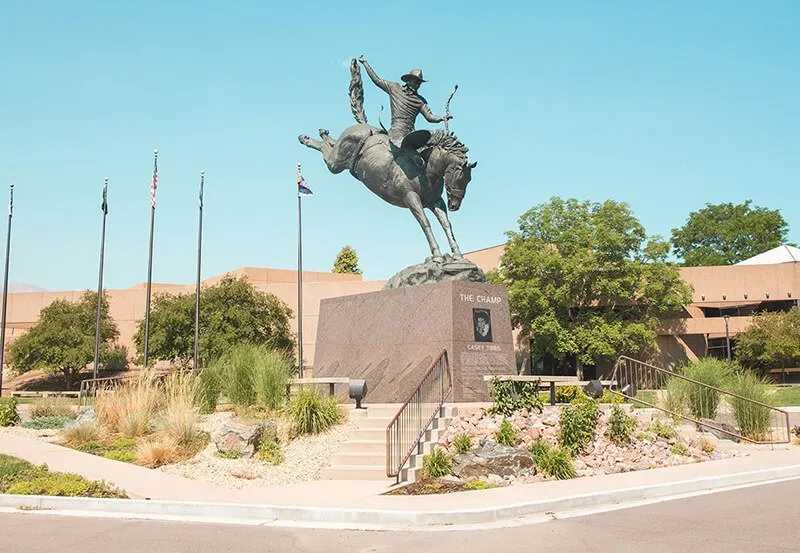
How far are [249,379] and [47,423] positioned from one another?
6.31 m

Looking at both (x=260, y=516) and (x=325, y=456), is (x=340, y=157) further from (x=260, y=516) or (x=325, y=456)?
(x=260, y=516)

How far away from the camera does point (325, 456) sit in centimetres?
1181

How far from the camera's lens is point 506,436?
11.5m

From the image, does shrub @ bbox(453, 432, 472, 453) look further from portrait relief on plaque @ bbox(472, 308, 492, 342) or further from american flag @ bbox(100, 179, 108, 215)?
american flag @ bbox(100, 179, 108, 215)

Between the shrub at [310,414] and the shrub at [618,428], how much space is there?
15.6 feet

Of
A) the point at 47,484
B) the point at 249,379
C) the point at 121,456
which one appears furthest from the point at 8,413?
the point at 47,484

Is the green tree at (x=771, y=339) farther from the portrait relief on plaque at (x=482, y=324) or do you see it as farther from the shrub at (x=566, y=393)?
the portrait relief on plaque at (x=482, y=324)

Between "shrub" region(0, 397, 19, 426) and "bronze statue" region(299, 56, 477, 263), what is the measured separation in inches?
407

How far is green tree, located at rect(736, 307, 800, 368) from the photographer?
4241 centimetres

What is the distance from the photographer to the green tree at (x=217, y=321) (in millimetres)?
42531

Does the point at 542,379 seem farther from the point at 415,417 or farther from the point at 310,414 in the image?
the point at 310,414

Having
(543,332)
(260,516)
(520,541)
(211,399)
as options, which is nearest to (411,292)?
(211,399)

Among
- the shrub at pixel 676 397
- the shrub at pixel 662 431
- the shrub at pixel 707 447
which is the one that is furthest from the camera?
the shrub at pixel 676 397

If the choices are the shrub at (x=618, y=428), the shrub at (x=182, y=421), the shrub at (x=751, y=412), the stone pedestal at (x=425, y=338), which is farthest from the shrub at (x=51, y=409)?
the shrub at (x=751, y=412)
